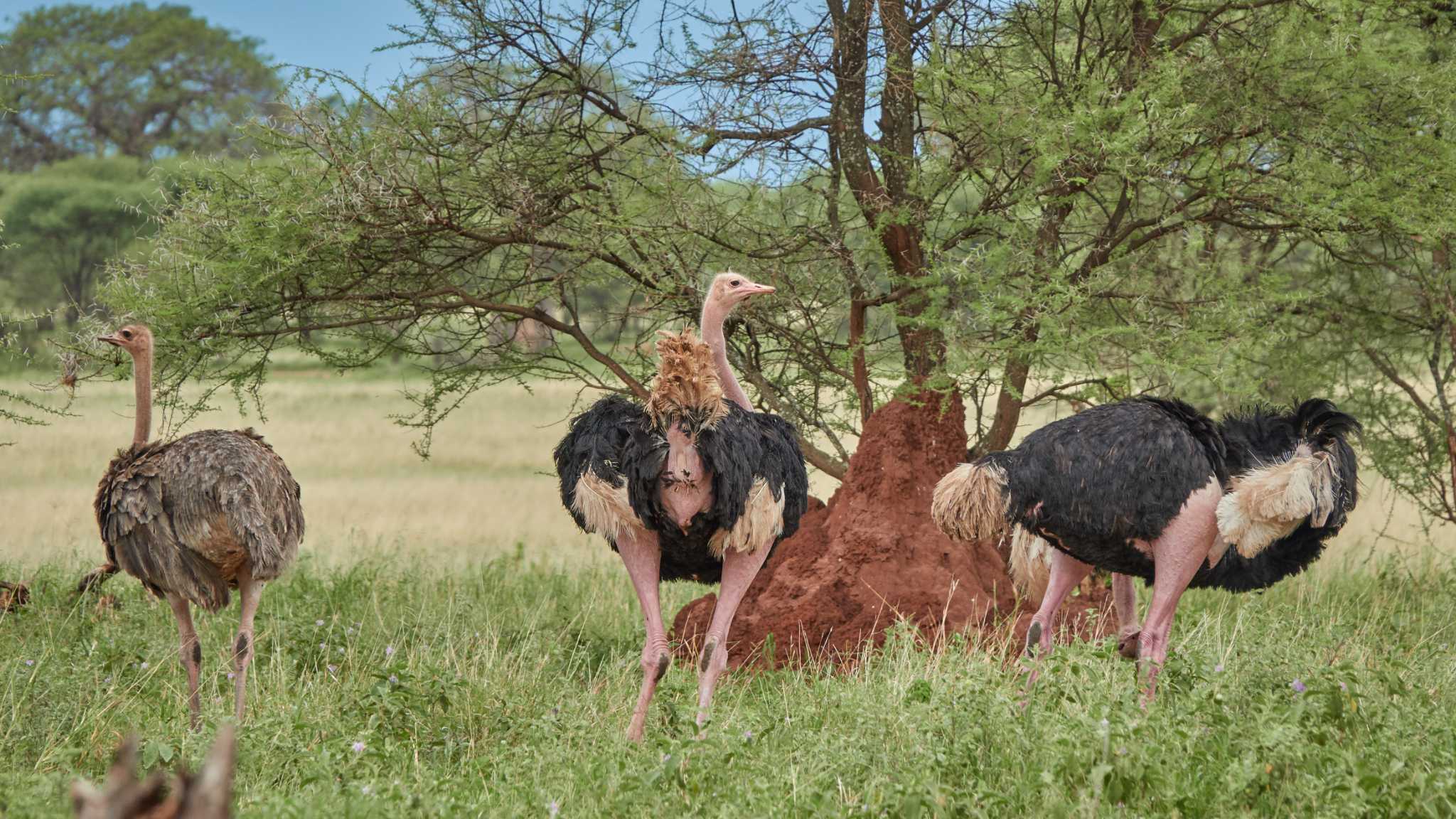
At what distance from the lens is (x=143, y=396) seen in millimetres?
6738

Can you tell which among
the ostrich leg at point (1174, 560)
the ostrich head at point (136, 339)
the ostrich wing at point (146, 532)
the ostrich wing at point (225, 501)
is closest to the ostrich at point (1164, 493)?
the ostrich leg at point (1174, 560)

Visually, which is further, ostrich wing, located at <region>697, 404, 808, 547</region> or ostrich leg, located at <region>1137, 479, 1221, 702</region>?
ostrich wing, located at <region>697, 404, 808, 547</region>

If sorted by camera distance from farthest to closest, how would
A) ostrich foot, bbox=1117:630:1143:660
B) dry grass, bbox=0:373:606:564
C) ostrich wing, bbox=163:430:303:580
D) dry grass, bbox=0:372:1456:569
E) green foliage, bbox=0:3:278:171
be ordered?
1. green foliage, bbox=0:3:278:171
2. dry grass, bbox=0:373:606:564
3. dry grass, bbox=0:372:1456:569
4. ostrich wing, bbox=163:430:303:580
5. ostrich foot, bbox=1117:630:1143:660

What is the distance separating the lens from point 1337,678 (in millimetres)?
5027

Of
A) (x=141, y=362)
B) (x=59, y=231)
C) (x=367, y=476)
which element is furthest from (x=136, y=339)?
(x=59, y=231)

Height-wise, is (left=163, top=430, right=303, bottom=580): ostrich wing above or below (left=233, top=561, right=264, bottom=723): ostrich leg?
above

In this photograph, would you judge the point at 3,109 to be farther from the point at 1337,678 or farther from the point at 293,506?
the point at 1337,678

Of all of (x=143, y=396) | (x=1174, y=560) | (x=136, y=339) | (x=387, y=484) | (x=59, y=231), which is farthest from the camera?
(x=59, y=231)

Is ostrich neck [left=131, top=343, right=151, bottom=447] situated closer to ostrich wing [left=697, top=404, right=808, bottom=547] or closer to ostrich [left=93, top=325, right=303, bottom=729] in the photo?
ostrich [left=93, top=325, right=303, bottom=729]

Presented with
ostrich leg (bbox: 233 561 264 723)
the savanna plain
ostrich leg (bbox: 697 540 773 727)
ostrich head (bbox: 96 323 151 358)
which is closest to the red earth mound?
the savanna plain

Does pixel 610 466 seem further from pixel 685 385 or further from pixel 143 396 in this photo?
pixel 143 396

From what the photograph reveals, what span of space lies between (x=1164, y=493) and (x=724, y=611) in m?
1.78

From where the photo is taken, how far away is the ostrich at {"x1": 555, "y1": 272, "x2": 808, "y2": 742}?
5.45m

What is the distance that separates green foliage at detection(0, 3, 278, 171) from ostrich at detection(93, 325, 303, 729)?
34.0 m
